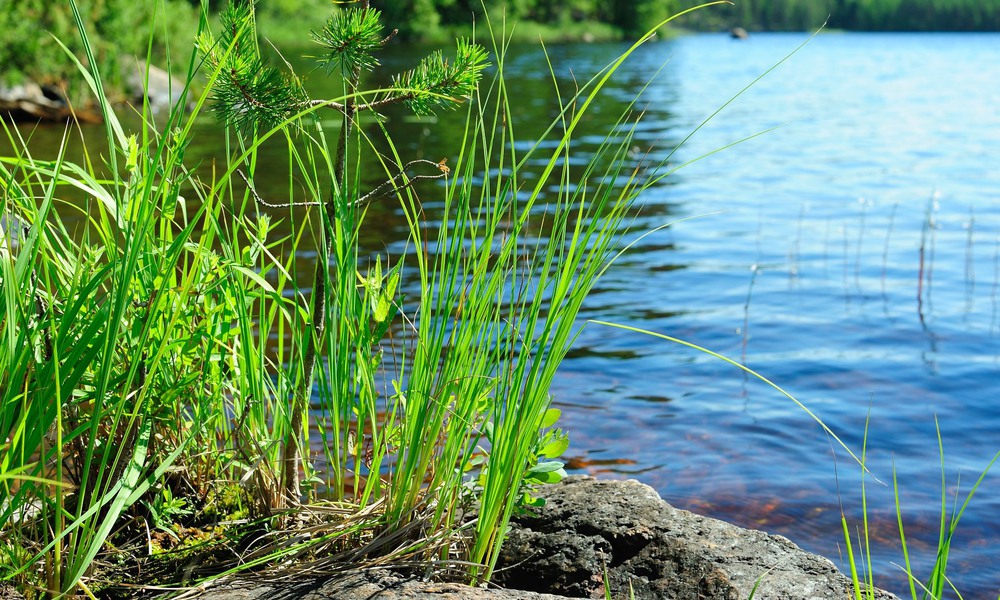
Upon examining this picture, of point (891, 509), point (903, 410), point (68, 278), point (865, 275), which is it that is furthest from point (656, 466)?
point (865, 275)

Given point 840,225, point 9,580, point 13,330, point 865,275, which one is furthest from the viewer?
point 840,225

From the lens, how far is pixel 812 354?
6262 mm

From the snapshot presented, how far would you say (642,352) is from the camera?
20.9 ft

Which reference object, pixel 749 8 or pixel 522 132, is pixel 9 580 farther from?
pixel 749 8

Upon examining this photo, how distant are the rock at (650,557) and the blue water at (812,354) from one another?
465mm

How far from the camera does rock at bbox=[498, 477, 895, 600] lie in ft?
7.33

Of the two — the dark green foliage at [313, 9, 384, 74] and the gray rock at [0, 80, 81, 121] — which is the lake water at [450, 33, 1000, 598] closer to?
the dark green foliage at [313, 9, 384, 74]

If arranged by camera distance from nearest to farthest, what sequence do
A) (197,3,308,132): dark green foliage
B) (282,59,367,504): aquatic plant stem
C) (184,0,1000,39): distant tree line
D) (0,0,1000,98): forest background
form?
(197,3,308,132): dark green foliage
(282,59,367,504): aquatic plant stem
(0,0,1000,98): forest background
(184,0,1000,39): distant tree line

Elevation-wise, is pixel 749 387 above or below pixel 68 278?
below

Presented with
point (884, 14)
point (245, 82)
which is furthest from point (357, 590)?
point (884, 14)

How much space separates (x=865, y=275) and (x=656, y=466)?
4423 mm

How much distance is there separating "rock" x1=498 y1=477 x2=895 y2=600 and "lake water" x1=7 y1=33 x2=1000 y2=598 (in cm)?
36

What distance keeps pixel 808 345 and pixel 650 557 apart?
4453 mm

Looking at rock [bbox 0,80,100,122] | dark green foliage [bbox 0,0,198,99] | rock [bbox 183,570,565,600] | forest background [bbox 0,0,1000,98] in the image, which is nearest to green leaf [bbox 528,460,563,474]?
rock [bbox 183,570,565,600]
